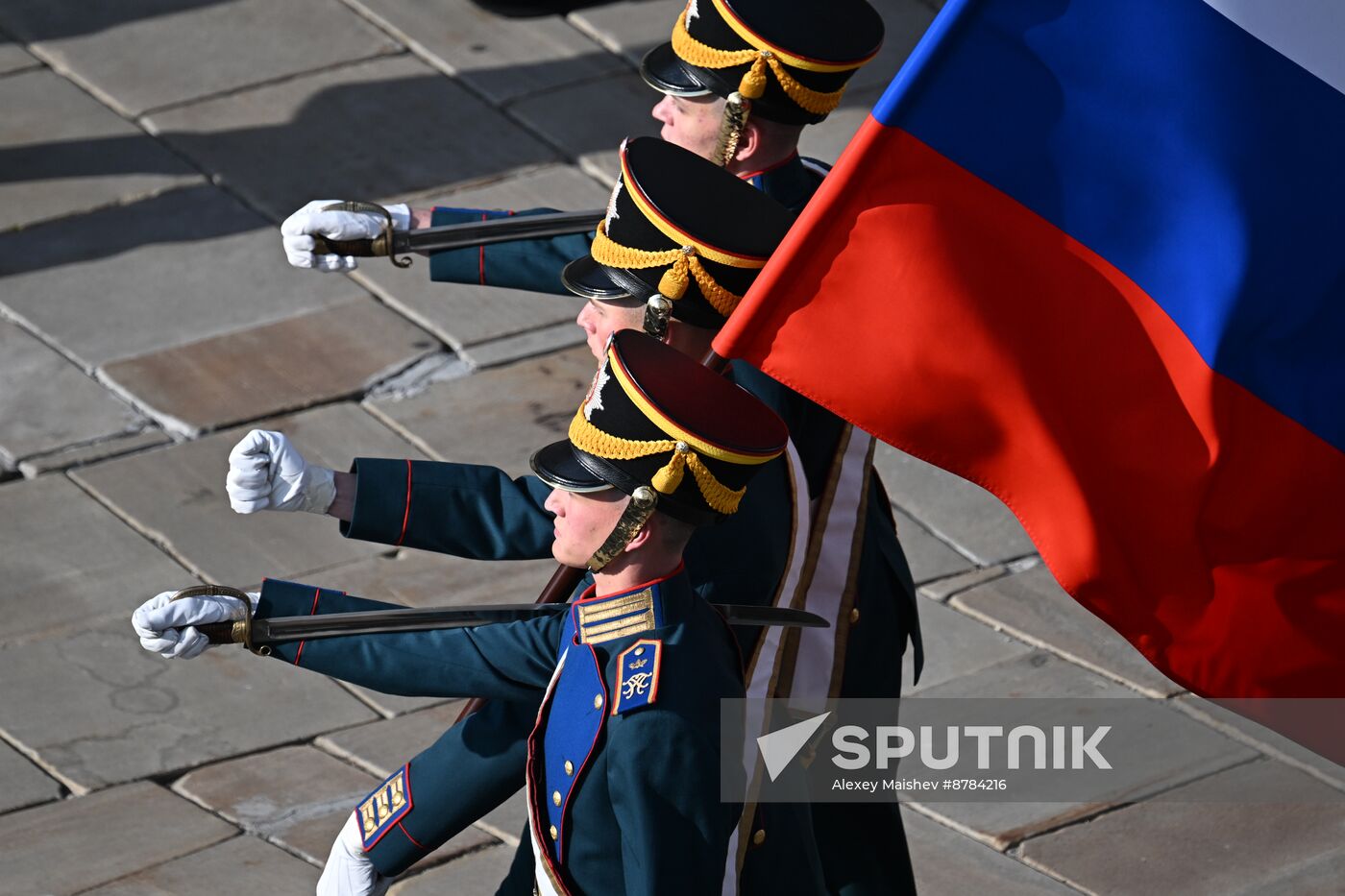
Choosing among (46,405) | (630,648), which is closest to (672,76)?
(630,648)

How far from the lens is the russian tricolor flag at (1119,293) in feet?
11.1

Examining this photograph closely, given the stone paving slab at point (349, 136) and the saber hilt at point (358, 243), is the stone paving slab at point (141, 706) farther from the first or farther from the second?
the stone paving slab at point (349, 136)

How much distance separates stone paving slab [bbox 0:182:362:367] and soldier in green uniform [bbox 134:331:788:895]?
401 cm

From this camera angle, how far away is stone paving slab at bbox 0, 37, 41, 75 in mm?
8906

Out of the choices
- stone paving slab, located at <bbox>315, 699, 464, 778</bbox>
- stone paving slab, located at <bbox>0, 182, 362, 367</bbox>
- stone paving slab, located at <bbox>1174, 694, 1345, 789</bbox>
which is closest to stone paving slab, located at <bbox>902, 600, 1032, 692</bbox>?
stone paving slab, located at <bbox>1174, 694, 1345, 789</bbox>

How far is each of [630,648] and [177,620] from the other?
78 centimetres

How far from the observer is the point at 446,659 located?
11.9ft

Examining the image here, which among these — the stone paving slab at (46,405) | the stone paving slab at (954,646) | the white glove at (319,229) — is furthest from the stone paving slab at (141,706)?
the stone paving slab at (954,646)

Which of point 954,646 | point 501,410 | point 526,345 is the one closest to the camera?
point 954,646

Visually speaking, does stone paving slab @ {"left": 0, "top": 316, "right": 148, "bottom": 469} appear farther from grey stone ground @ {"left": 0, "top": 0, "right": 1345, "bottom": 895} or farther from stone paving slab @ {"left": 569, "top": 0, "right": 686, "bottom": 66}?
stone paving slab @ {"left": 569, "top": 0, "right": 686, "bottom": 66}

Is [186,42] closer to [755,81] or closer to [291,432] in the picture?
[291,432]

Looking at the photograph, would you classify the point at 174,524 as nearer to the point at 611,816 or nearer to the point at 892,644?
the point at 892,644

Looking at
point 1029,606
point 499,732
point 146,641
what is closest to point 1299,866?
point 1029,606

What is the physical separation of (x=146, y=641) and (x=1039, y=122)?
172 centimetres
